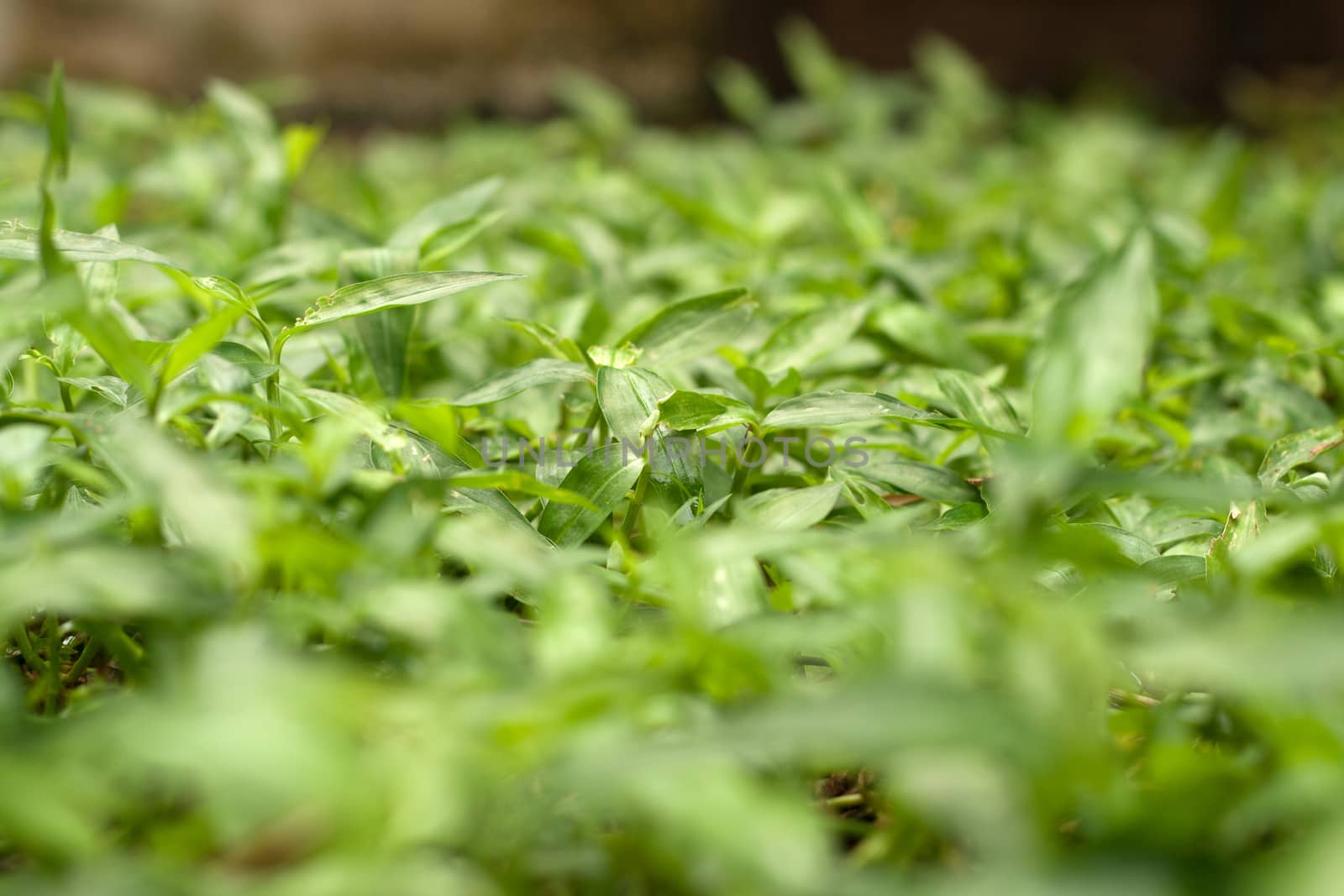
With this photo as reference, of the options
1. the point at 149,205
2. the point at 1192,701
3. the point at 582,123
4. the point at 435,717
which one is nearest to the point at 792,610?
the point at 1192,701

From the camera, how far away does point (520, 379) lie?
0.77 m

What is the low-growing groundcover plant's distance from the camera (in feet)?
1.24

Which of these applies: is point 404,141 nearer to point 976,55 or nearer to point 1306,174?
point 976,55

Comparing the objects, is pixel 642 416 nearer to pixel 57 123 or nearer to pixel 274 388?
pixel 274 388

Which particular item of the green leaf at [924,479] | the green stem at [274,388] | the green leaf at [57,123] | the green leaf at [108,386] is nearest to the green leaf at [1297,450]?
the green leaf at [924,479]

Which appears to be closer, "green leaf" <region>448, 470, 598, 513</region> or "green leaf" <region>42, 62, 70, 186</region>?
"green leaf" <region>448, 470, 598, 513</region>

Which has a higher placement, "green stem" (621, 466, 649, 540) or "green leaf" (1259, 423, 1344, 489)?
"green leaf" (1259, 423, 1344, 489)

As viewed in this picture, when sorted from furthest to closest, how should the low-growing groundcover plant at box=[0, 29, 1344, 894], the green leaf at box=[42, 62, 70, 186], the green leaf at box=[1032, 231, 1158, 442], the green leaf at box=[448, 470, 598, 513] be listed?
the green leaf at box=[42, 62, 70, 186] < the green leaf at box=[448, 470, 598, 513] < the green leaf at box=[1032, 231, 1158, 442] < the low-growing groundcover plant at box=[0, 29, 1344, 894]

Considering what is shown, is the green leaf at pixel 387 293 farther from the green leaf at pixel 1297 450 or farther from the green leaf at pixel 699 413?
the green leaf at pixel 1297 450

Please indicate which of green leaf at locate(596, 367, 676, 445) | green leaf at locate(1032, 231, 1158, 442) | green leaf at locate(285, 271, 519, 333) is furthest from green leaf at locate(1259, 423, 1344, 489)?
green leaf at locate(285, 271, 519, 333)

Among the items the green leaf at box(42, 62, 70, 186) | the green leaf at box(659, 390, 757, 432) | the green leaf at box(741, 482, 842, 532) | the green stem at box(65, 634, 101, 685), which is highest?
the green leaf at box(42, 62, 70, 186)

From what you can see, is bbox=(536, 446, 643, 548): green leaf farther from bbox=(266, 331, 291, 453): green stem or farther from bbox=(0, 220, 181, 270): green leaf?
bbox=(0, 220, 181, 270): green leaf

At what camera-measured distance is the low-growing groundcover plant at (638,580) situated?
0.38 m

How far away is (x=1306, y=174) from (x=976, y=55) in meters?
1.24
